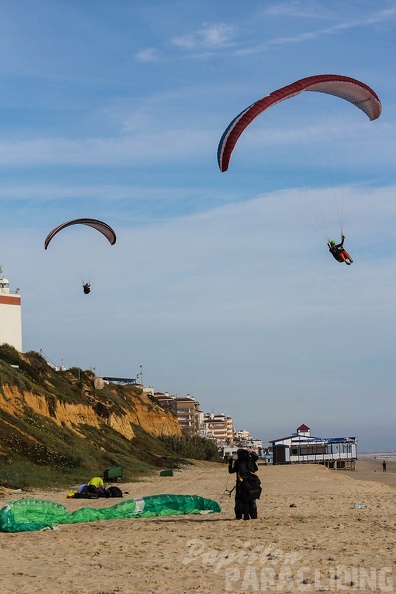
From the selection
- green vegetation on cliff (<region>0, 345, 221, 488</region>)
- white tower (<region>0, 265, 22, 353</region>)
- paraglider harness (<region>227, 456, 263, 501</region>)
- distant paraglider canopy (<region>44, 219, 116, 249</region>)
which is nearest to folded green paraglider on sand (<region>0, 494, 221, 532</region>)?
paraglider harness (<region>227, 456, 263, 501</region>)

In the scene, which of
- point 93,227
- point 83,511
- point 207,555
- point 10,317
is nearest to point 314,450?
point 10,317

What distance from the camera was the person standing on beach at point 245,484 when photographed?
56.7 ft

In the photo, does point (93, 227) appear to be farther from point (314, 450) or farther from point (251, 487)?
point (314, 450)

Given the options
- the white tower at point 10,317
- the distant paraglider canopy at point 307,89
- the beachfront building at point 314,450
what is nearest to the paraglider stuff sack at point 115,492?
the distant paraglider canopy at point 307,89

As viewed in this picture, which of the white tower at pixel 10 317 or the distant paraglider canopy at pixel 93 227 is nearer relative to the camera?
the distant paraglider canopy at pixel 93 227

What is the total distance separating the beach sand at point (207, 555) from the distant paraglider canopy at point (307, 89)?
10.6 meters

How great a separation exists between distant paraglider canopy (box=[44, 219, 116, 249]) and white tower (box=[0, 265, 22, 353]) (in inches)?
745

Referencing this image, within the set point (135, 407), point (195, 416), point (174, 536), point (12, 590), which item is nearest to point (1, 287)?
point (135, 407)

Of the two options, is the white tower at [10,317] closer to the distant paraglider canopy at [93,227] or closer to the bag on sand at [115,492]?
the distant paraglider canopy at [93,227]

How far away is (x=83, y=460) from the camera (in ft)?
128

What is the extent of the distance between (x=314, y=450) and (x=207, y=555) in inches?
3039

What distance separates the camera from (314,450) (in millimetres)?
88000

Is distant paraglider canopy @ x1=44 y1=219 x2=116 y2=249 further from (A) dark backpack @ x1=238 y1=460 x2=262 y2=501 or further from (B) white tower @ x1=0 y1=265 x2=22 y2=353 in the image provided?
(A) dark backpack @ x1=238 y1=460 x2=262 y2=501

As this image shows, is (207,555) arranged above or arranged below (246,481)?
below
